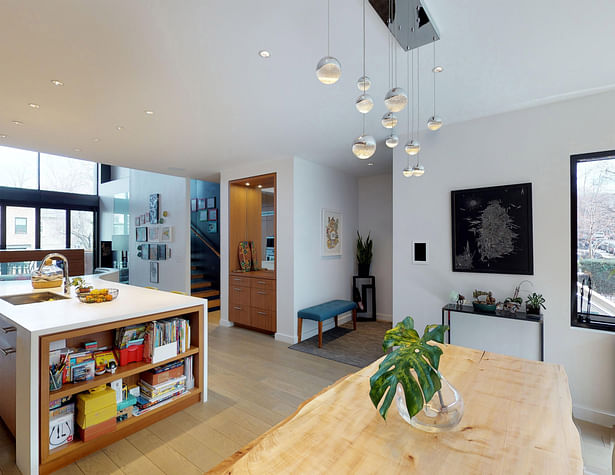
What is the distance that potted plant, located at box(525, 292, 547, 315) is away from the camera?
261 centimetres

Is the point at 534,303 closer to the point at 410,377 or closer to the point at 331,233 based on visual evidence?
the point at 410,377

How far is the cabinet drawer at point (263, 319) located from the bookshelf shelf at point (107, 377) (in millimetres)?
2029

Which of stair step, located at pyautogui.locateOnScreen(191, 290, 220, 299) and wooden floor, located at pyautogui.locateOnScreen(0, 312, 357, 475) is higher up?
stair step, located at pyautogui.locateOnScreen(191, 290, 220, 299)

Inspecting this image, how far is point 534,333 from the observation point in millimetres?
2729

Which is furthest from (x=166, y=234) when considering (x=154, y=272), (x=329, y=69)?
(x=329, y=69)

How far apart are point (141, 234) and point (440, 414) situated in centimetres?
778

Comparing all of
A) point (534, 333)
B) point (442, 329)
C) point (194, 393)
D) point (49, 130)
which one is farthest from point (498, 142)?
point (49, 130)

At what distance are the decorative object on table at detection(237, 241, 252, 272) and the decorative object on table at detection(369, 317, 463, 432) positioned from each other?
420 cm

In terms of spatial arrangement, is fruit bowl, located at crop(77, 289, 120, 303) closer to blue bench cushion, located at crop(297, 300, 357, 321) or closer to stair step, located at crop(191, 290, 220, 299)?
blue bench cushion, located at crop(297, 300, 357, 321)

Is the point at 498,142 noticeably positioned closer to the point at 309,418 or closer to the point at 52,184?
the point at 309,418

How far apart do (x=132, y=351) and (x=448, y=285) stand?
9.80ft

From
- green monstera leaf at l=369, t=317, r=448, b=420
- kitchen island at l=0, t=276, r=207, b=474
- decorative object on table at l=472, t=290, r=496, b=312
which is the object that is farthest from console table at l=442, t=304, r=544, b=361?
kitchen island at l=0, t=276, r=207, b=474

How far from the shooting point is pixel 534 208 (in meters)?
2.74

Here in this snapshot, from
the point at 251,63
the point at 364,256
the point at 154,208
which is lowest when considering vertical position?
the point at 364,256
